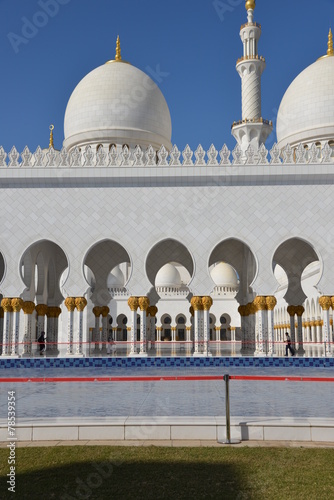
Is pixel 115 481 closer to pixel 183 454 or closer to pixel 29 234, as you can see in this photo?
pixel 183 454

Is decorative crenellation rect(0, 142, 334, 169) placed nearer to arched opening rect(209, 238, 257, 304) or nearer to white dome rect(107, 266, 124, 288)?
arched opening rect(209, 238, 257, 304)

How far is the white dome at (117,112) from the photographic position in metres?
20.0

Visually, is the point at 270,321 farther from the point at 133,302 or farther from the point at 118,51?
the point at 118,51

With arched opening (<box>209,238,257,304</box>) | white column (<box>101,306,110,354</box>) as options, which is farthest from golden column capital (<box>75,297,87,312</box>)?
arched opening (<box>209,238,257,304</box>)

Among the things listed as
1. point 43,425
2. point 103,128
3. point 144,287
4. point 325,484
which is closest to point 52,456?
point 43,425

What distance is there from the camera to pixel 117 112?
20.0 meters

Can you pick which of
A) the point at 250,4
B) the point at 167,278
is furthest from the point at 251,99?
the point at 167,278

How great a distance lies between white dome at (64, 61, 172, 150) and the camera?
65.5 ft

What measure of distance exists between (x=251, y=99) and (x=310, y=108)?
2183 mm

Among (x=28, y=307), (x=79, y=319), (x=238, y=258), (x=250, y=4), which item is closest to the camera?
(x=79, y=319)

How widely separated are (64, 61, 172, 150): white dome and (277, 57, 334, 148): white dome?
455 cm

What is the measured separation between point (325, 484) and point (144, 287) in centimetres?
1178

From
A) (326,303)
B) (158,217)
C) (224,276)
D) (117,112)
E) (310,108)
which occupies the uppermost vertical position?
(310,108)

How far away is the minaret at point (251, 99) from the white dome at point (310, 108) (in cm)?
100
